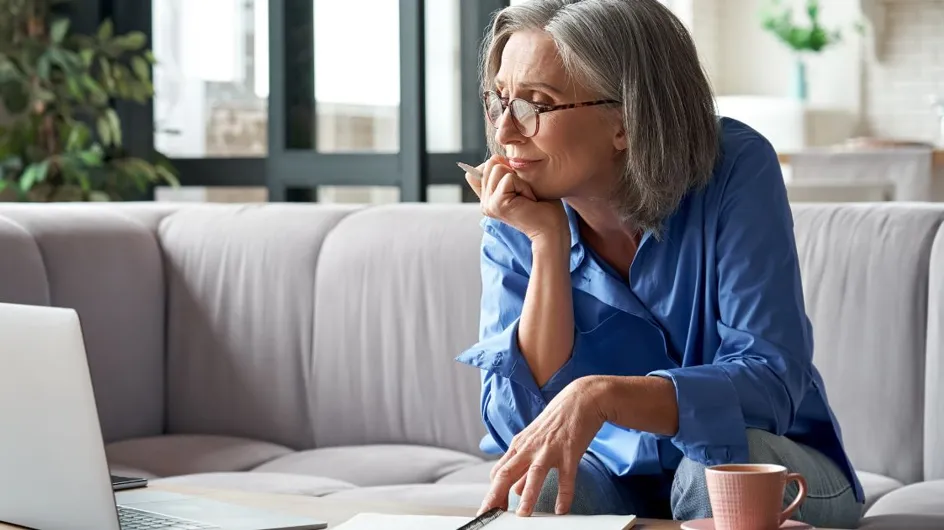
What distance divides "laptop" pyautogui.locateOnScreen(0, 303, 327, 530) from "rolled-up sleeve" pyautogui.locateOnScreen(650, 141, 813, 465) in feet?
1.96

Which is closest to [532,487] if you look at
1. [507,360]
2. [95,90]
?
[507,360]

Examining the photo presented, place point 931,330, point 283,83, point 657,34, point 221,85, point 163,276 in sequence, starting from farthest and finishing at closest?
point 221,85, point 283,83, point 163,276, point 931,330, point 657,34

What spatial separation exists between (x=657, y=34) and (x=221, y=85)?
3027 mm

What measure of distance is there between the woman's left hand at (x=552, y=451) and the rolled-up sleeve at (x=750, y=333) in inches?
4.6

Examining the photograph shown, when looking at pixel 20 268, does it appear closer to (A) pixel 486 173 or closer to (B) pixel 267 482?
(B) pixel 267 482

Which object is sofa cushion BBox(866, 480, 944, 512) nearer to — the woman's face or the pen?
the woman's face

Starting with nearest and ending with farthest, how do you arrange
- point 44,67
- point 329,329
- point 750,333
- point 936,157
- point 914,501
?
point 750,333 → point 914,501 → point 329,329 → point 44,67 → point 936,157

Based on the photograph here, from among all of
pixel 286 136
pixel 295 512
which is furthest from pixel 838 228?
pixel 286 136

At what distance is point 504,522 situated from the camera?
120cm

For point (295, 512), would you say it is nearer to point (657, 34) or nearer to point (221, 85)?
point (657, 34)

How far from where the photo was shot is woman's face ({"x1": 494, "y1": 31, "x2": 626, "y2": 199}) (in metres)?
1.60

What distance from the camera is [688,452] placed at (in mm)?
1417

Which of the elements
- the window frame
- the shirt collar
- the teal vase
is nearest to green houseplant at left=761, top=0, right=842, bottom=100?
the teal vase

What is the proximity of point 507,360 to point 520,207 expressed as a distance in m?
0.19
